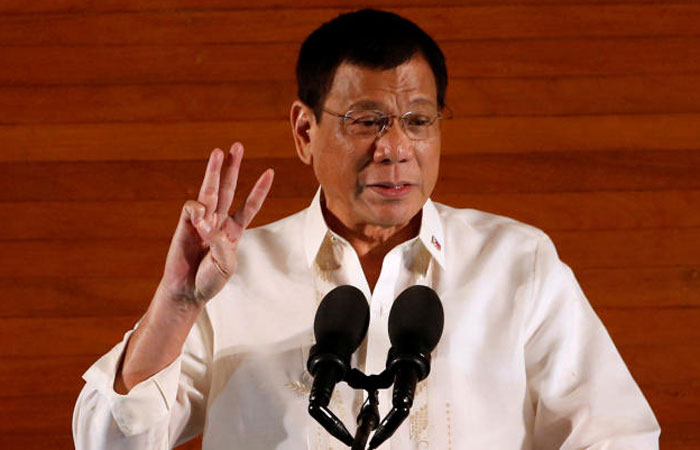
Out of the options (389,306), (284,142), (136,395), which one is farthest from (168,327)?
(284,142)

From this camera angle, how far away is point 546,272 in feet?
6.52

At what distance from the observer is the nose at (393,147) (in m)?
1.86

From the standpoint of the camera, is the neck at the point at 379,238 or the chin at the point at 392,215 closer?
the chin at the point at 392,215

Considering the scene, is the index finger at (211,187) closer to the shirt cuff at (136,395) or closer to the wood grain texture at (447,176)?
the shirt cuff at (136,395)

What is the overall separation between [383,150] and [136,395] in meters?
0.62

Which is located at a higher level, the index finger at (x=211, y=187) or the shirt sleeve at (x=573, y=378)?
the index finger at (x=211, y=187)

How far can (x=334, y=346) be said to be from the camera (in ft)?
4.43

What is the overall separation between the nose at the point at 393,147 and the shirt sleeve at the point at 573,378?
365 mm

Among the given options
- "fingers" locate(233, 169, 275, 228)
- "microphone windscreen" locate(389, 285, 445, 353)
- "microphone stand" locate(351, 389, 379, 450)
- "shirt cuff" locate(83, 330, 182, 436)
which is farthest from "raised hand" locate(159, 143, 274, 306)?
"microphone stand" locate(351, 389, 379, 450)

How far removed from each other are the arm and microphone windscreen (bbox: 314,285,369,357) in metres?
0.21

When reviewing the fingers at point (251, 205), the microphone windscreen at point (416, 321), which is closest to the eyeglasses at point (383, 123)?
the fingers at point (251, 205)

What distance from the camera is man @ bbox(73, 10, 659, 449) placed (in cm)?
187

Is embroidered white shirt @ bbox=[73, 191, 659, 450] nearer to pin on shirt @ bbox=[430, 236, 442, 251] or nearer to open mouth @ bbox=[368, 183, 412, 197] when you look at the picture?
pin on shirt @ bbox=[430, 236, 442, 251]

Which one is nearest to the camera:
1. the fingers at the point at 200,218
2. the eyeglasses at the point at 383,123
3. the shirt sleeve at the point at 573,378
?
the fingers at the point at 200,218
